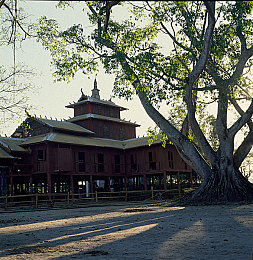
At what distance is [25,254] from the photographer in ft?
18.7

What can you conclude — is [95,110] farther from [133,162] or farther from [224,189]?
[224,189]

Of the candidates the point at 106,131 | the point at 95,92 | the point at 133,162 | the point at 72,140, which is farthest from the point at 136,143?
the point at 95,92

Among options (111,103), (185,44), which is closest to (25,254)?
→ (185,44)

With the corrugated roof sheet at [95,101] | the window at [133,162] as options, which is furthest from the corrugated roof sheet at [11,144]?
the window at [133,162]

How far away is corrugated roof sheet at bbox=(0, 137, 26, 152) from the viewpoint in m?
29.7

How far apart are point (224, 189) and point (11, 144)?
Answer: 824 inches

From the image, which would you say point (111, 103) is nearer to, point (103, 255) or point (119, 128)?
point (119, 128)

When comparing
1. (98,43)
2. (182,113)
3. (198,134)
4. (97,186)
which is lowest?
(97,186)

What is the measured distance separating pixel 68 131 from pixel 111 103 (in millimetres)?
10119

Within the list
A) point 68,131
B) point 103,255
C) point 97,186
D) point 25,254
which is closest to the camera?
point 103,255

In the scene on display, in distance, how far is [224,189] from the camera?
58.4 ft

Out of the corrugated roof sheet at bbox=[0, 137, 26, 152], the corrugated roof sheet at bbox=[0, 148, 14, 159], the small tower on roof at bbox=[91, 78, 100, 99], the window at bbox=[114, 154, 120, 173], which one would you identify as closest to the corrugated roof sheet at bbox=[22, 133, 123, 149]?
the corrugated roof sheet at bbox=[0, 137, 26, 152]

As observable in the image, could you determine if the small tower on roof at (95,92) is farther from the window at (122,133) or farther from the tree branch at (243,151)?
the tree branch at (243,151)

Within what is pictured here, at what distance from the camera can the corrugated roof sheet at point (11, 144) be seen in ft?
97.5
